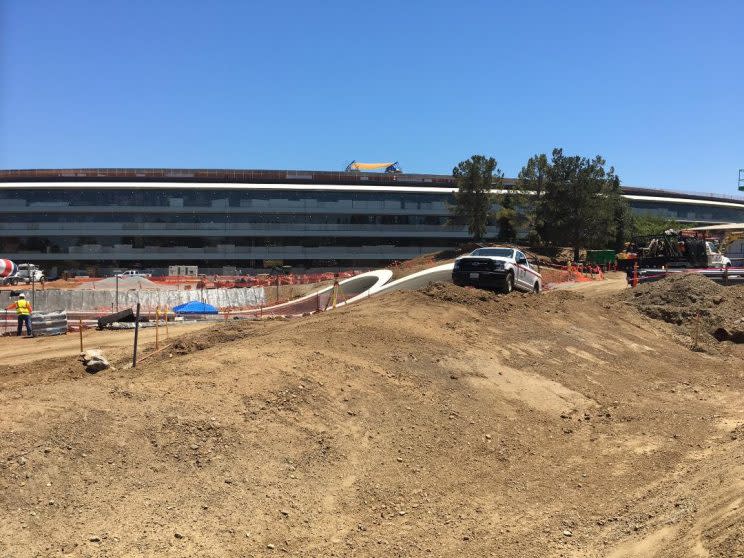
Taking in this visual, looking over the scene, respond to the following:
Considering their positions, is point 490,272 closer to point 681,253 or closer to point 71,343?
point 71,343

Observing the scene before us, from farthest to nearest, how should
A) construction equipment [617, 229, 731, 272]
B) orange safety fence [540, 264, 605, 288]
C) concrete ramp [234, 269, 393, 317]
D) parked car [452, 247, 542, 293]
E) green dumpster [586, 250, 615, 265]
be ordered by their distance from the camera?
green dumpster [586, 250, 615, 265] → orange safety fence [540, 264, 605, 288] → construction equipment [617, 229, 731, 272] → concrete ramp [234, 269, 393, 317] → parked car [452, 247, 542, 293]

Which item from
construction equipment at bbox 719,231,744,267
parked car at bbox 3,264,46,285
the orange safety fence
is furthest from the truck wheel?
parked car at bbox 3,264,46,285

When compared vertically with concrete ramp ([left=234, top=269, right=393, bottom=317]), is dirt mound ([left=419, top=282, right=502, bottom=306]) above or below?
above

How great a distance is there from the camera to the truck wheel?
1986 centimetres

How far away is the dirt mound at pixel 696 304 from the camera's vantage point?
793 inches

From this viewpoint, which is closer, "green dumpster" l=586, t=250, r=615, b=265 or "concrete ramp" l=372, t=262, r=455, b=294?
"concrete ramp" l=372, t=262, r=455, b=294

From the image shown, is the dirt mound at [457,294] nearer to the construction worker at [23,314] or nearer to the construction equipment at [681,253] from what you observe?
the construction worker at [23,314]

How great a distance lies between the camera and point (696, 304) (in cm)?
2133

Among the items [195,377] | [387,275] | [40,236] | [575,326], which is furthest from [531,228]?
[40,236]

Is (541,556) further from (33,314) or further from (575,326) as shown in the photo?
(33,314)

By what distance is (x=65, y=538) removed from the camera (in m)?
5.65

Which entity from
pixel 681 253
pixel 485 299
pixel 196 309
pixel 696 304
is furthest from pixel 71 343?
pixel 681 253

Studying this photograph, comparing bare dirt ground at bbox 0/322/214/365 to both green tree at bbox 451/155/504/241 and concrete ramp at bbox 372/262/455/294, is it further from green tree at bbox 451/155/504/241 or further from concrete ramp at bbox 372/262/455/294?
green tree at bbox 451/155/504/241

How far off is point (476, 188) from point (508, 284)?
35.9 meters
